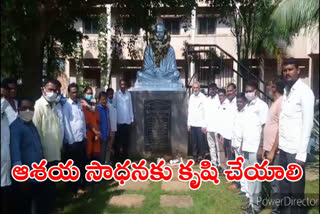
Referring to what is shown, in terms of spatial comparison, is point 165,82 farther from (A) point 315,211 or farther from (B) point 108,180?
(A) point 315,211

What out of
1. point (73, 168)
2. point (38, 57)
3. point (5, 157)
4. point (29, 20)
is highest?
point (29, 20)

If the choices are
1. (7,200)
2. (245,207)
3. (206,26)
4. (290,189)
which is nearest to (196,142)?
(245,207)

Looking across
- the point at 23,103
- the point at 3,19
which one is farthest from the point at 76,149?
A: the point at 3,19

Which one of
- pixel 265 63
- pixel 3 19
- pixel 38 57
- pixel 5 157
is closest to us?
pixel 5 157

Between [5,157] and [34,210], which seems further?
[34,210]

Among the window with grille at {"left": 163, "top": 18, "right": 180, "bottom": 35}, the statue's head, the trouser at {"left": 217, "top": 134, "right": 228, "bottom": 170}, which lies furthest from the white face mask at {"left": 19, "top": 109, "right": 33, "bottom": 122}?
the window with grille at {"left": 163, "top": 18, "right": 180, "bottom": 35}

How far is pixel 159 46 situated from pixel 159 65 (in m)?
0.47

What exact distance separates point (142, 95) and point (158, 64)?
880 millimetres

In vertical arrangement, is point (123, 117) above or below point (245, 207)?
above

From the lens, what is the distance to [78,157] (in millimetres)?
5637

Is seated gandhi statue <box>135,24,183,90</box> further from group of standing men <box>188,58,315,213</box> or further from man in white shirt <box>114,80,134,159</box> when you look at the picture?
group of standing men <box>188,58,315,213</box>

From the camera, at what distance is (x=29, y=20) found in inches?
217

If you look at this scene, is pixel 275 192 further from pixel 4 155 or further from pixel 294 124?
pixel 4 155

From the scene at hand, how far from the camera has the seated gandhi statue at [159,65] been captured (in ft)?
27.9
